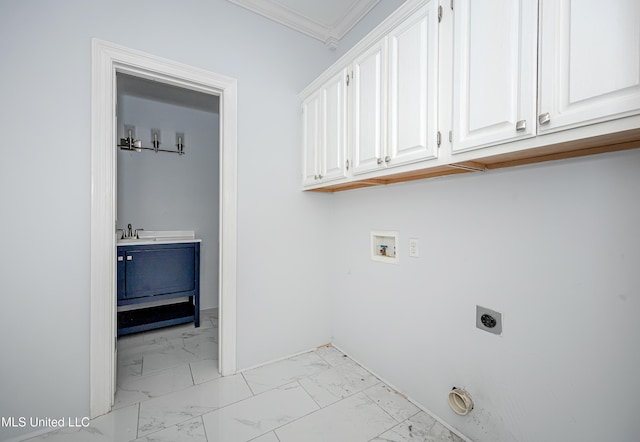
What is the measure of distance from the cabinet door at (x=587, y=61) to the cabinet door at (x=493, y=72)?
42 millimetres

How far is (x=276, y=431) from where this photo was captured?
1496mm

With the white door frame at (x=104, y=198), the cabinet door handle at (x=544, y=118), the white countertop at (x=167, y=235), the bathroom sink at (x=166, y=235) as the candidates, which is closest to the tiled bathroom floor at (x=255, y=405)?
the white door frame at (x=104, y=198)

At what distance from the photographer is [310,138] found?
2.17 metres

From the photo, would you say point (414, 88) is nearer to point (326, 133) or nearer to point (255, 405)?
point (326, 133)

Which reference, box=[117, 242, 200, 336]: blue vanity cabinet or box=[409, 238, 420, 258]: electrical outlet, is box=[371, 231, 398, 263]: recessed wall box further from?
box=[117, 242, 200, 336]: blue vanity cabinet

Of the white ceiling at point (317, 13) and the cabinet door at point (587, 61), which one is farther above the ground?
the white ceiling at point (317, 13)

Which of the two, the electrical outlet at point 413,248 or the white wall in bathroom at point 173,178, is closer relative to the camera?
the electrical outlet at point 413,248

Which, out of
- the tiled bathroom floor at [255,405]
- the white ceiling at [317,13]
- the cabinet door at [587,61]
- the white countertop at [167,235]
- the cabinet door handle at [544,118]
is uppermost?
the white ceiling at [317,13]

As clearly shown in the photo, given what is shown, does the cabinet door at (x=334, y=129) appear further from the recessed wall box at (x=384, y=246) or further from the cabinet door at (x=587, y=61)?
the cabinet door at (x=587, y=61)

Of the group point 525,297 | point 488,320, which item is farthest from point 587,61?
point 488,320

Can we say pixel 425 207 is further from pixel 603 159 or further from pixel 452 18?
pixel 452 18

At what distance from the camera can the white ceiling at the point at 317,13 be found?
2121mm

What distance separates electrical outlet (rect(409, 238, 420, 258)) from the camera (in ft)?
5.50

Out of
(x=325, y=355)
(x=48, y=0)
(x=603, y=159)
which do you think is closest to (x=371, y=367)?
(x=325, y=355)
